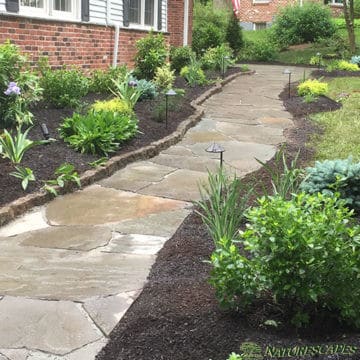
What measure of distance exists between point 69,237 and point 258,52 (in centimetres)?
1950

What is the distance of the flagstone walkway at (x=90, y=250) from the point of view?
2826mm

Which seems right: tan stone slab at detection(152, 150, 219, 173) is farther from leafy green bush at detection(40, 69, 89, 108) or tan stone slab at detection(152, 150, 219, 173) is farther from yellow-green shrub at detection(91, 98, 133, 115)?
leafy green bush at detection(40, 69, 89, 108)

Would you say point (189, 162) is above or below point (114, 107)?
below

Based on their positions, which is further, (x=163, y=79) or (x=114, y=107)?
(x=163, y=79)

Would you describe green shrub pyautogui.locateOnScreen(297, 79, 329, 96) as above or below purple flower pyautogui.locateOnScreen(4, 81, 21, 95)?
below

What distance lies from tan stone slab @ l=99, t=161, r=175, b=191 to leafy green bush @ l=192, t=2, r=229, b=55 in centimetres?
1274

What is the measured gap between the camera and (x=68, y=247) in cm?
407

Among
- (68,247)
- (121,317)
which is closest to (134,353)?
(121,317)

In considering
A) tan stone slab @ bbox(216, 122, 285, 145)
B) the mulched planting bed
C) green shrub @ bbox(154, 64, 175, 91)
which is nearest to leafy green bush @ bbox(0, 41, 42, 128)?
tan stone slab @ bbox(216, 122, 285, 145)

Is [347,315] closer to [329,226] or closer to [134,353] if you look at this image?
[329,226]

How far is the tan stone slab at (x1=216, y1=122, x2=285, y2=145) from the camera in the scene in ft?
27.2

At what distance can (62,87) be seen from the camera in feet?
25.4

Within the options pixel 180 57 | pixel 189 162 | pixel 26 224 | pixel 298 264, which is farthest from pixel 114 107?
pixel 180 57

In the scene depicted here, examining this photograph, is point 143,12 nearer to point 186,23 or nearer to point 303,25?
point 186,23
